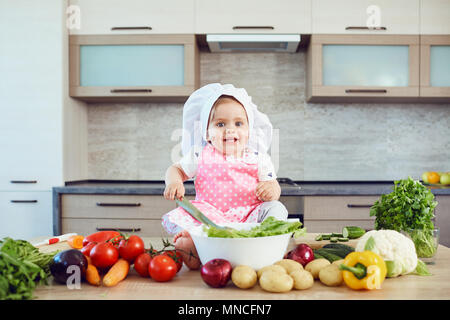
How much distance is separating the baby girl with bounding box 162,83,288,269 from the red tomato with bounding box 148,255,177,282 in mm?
431

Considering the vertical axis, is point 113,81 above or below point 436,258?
above

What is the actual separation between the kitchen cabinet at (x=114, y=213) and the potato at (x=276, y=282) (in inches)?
63.8

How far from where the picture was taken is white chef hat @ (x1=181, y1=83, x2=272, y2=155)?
1.42 meters

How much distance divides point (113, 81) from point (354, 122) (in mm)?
1846

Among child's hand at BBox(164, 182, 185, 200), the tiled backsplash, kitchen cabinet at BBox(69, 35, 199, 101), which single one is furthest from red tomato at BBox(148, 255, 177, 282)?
the tiled backsplash

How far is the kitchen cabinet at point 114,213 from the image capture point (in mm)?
2307

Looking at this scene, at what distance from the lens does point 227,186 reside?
1419 millimetres

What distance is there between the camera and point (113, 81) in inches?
100

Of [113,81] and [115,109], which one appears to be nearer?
[113,81]

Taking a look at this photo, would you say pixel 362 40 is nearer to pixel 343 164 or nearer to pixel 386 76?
pixel 386 76

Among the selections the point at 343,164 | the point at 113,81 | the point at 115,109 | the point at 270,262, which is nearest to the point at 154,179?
the point at 115,109

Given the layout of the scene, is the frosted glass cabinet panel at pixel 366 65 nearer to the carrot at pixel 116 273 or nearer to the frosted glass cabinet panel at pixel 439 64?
the frosted glass cabinet panel at pixel 439 64
